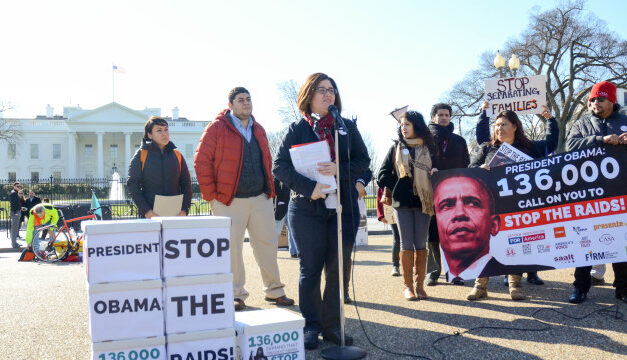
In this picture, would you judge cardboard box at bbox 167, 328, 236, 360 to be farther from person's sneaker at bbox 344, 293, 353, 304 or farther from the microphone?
person's sneaker at bbox 344, 293, 353, 304

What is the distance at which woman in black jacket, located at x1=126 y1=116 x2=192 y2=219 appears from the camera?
19.4 ft

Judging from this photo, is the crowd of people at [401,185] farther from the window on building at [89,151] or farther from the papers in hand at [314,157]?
the window on building at [89,151]

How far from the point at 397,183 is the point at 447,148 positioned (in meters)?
1.20

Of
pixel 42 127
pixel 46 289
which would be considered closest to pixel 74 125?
pixel 42 127

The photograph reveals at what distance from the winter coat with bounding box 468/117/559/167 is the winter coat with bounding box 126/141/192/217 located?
345 cm

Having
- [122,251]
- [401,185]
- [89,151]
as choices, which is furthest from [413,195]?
[89,151]

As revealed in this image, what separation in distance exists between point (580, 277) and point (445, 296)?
1394mm

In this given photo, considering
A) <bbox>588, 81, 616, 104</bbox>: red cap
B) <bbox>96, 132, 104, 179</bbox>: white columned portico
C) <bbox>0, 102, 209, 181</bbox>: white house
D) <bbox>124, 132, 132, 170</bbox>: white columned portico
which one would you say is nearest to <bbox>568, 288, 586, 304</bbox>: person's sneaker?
<bbox>588, 81, 616, 104</bbox>: red cap

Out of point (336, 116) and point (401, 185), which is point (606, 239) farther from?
point (336, 116)

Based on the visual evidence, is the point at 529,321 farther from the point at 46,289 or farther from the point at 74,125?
the point at 74,125

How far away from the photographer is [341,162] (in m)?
4.32

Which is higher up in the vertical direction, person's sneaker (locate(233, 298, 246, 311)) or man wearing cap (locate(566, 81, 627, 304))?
man wearing cap (locate(566, 81, 627, 304))

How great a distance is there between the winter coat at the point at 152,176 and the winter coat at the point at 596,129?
14.1ft

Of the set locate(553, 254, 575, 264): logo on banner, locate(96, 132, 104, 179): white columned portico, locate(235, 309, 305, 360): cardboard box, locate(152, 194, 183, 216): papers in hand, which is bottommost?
locate(235, 309, 305, 360): cardboard box
